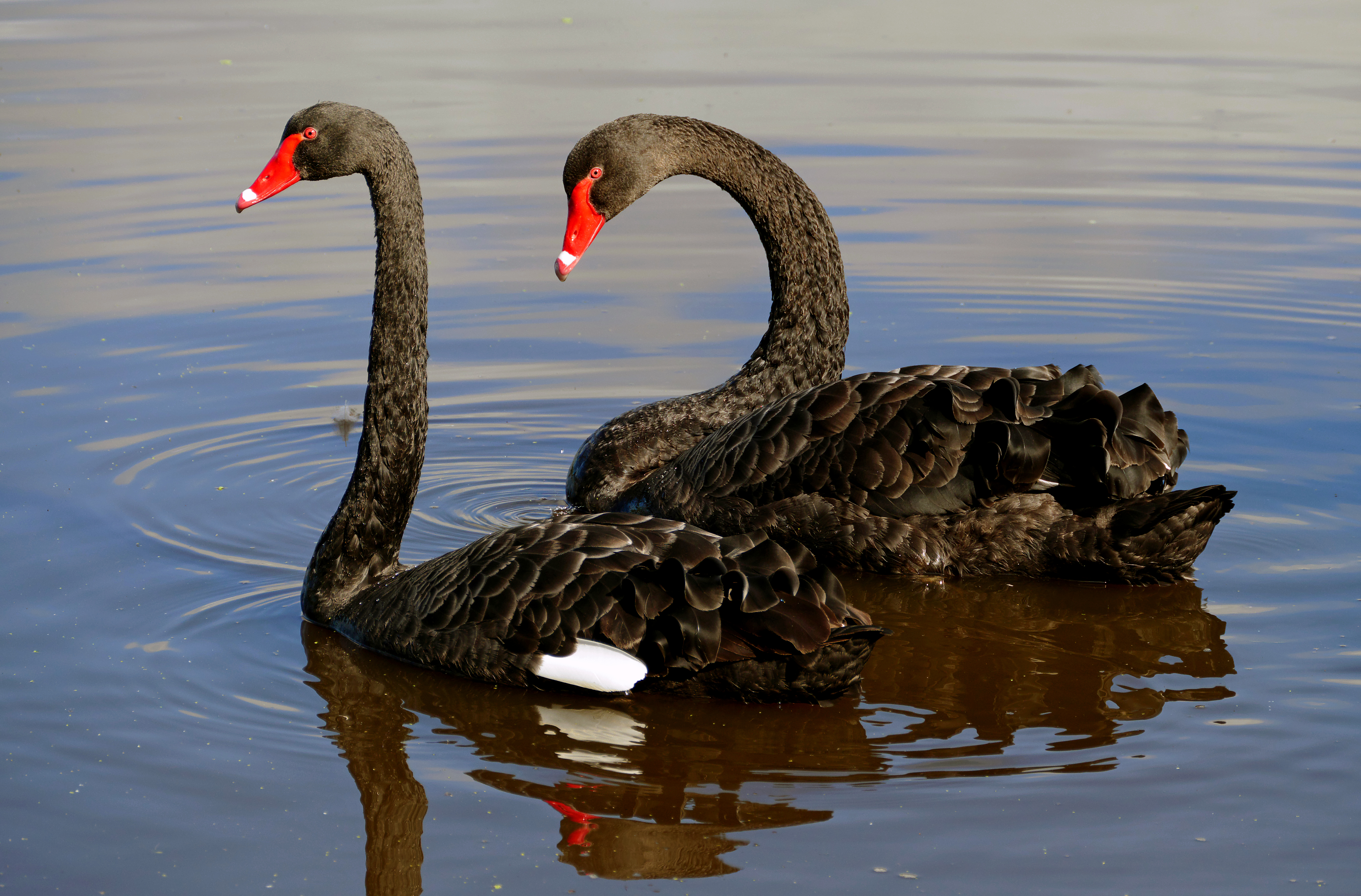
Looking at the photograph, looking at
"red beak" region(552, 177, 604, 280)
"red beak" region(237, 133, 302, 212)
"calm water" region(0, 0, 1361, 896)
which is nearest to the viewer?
"calm water" region(0, 0, 1361, 896)

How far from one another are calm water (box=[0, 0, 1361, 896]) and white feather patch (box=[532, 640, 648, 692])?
14 centimetres

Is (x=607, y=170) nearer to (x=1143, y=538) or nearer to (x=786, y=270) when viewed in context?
(x=786, y=270)

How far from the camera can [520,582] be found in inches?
183

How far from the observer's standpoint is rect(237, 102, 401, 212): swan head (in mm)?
5160

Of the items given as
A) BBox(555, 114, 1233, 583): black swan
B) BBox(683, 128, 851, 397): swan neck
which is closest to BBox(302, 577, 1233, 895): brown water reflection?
BBox(555, 114, 1233, 583): black swan

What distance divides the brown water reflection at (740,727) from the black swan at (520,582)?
120mm

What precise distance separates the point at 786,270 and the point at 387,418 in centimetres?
257

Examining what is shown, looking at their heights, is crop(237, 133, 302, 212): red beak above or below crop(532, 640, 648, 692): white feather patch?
above

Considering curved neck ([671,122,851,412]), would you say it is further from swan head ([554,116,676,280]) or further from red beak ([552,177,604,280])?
red beak ([552,177,604,280])

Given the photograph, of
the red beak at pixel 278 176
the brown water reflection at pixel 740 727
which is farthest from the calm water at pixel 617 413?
the red beak at pixel 278 176

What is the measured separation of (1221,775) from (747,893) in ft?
4.59

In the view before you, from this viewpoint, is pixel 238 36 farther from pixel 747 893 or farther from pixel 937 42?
pixel 747 893

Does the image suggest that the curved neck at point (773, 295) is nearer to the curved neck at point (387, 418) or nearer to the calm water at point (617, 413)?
the calm water at point (617, 413)

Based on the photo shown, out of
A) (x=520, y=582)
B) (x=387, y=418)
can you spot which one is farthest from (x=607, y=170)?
(x=520, y=582)
